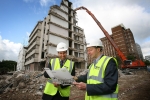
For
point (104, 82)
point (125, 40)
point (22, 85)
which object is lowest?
point (22, 85)

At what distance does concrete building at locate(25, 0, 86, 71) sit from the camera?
23.7 metres

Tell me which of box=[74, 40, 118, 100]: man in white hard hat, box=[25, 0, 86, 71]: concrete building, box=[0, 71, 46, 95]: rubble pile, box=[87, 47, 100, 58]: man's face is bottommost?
box=[0, 71, 46, 95]: rubble pile

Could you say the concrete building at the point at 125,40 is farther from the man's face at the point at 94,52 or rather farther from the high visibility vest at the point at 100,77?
the high visibility vest at the point at 100,77

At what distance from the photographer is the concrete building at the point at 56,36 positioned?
2370 centimetres

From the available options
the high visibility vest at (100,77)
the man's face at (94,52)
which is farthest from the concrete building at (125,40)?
the high visibility vest at (100,77)

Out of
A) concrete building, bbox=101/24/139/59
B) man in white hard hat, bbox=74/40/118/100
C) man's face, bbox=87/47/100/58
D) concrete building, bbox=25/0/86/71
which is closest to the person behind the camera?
man in white hard hat, bbox=74/40/118/100

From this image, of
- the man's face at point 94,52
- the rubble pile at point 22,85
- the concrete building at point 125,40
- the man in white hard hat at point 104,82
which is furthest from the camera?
the concrete building at point 125,40

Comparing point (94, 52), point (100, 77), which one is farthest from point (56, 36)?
point (100, 77)

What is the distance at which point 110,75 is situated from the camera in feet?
4.02

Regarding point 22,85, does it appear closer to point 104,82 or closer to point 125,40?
point 104,82

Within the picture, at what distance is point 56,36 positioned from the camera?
24844 millimetres

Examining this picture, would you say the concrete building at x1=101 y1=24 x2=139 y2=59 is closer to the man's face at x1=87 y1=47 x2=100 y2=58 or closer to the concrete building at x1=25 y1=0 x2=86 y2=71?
the concrete building at x1=25 y1=0 x2=86 y2=71

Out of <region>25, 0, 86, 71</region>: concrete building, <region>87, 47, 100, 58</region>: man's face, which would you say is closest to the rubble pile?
<region>87, 47, 100, 58</region>: man's face

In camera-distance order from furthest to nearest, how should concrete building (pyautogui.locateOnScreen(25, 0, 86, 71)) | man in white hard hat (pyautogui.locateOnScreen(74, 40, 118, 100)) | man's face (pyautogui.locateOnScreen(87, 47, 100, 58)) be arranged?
concrete building (pyautogui.locateOnScreen(25, 0, 86, 71))
man's face (pyautogui.locateOnScreen(87, 47, 100, 58))
man in white hard hat (pyautogui.locateOnScreen(74, 40, 118, 100))
